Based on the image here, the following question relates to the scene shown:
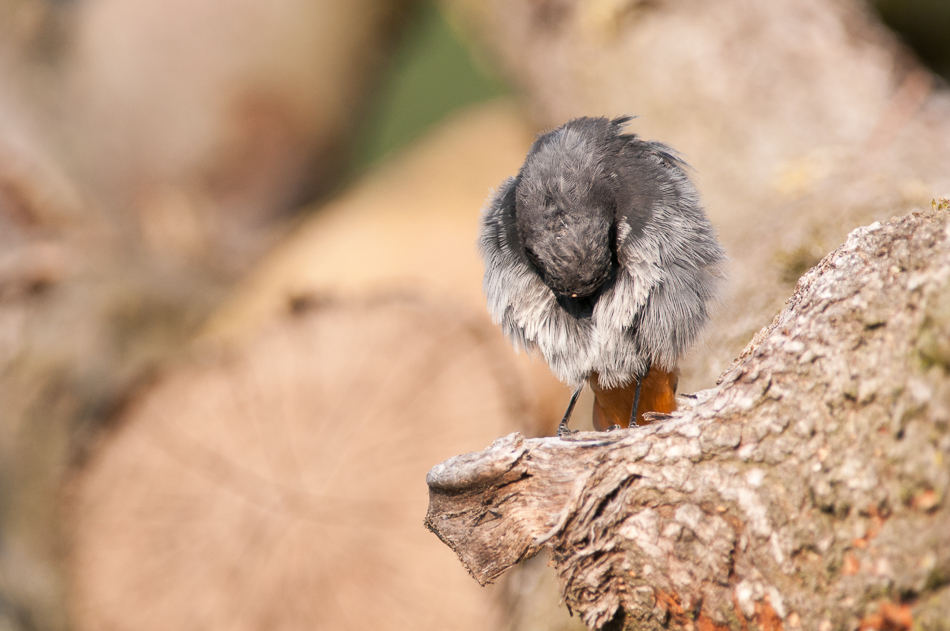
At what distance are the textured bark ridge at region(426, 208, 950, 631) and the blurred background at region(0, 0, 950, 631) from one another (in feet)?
1.42

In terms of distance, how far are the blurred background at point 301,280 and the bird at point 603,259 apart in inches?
5.8

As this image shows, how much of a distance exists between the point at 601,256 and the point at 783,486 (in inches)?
20.1

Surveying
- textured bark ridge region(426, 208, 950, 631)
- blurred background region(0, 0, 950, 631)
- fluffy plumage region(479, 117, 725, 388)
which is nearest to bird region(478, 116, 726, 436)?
fluffy plumage region(479, 117, 725, 388)

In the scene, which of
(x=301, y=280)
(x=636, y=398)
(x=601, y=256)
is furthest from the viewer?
(x=301, y=280)

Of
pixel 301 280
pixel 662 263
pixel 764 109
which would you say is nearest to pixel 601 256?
pixel 662 263

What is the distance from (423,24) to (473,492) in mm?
4024

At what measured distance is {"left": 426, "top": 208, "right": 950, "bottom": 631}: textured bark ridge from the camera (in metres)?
0.93

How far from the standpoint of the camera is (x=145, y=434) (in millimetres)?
2305

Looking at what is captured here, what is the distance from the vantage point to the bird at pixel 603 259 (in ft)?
4.22

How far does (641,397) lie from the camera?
1.59 m

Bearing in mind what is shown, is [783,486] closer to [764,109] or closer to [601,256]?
[601,256]

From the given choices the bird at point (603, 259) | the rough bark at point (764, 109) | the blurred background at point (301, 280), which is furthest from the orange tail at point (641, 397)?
the rough bark at point (764, 109)

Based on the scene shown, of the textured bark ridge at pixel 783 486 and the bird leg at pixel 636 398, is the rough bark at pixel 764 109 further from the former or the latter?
the textured bark ridge at pixel 783 486

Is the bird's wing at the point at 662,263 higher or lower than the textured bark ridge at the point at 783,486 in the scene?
higher
